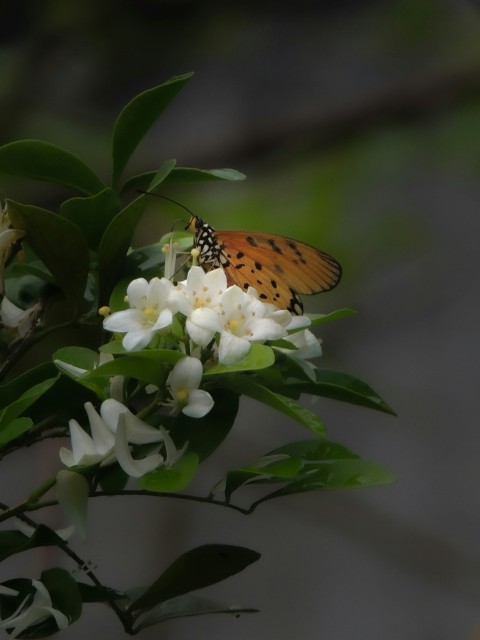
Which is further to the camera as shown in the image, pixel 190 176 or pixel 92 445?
pixel 190 176

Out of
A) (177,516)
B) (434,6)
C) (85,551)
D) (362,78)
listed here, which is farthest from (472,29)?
(85,551)

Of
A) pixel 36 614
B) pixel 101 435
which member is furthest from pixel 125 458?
pixel 36 614

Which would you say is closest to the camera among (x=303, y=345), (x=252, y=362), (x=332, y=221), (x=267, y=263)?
(x=252, y=362)

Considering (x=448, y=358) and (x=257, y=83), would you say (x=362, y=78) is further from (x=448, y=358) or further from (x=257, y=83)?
(x=448, y=358)

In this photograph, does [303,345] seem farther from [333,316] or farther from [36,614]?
[36,614]

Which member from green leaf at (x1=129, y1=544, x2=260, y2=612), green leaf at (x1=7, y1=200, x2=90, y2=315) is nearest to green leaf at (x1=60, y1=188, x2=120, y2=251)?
green leaf at (x1=7, y1=200, x2=90, y2=315)

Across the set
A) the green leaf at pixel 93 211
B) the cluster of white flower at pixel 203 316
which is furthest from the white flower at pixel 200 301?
the green leaf at pixel 93 211
